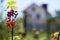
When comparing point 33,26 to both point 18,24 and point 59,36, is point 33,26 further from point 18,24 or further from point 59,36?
point 59,36

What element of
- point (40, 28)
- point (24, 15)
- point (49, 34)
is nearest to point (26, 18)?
point (24, 15)

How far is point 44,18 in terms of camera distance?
151cm

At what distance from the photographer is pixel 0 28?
5.03ft

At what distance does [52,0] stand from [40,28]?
31 centimetres

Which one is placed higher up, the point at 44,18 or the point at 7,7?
the point at 7,7

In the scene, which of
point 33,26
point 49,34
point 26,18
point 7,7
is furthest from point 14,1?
point 49,34

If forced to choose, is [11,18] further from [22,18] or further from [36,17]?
[36,17]

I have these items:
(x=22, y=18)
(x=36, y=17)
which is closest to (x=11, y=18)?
(x=22, y=18)

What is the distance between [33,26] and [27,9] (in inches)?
7.2

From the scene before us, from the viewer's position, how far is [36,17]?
1.52 meters

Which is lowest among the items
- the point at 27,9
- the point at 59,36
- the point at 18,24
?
the point at 59,36

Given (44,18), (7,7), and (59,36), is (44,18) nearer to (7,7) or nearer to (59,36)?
(59,36)

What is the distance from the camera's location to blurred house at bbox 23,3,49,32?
4.94ft

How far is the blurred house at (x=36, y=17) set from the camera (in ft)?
4.94
